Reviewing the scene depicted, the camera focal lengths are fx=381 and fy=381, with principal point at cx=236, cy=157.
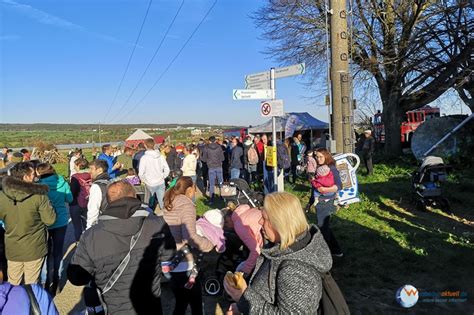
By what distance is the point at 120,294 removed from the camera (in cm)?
275

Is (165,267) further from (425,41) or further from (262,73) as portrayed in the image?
(425,41)

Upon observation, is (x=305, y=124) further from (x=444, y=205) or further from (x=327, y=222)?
(x=327, y=222)

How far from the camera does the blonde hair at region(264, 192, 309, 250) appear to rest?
2.04m

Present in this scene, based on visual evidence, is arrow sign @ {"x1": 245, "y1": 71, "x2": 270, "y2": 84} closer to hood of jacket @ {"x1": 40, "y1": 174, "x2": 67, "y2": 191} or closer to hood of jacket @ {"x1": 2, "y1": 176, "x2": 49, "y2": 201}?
hood of jacket @ {"x1": 40, "y1": 174, "x2": 67, "y2": 191}

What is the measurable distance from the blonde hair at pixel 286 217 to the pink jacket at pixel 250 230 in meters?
1.90

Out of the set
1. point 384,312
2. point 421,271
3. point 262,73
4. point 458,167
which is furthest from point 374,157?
point 384,312

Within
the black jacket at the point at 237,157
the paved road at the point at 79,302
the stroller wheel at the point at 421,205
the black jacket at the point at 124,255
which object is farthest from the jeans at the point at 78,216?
the stroller wheel at the point at 421,205

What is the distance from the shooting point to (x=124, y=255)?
2.71 meters

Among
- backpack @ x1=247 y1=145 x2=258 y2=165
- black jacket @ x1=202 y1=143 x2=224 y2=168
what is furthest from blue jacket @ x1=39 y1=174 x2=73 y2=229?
backpack @ x1=247 y1=145 x2=258 y2=165

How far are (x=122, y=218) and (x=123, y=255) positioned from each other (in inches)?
10.2

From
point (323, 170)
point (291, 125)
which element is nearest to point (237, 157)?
point (323, 170)

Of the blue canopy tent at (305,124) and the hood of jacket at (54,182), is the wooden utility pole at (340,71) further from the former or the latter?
the blue canopy tent at (305,124)

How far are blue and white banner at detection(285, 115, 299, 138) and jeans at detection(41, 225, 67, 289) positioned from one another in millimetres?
16202

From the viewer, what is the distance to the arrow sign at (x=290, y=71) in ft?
21.0
